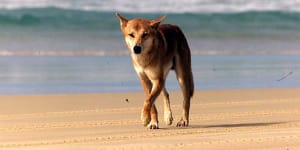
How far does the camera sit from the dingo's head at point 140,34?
8406 mm

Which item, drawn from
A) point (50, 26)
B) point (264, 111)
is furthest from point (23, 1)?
point (264, 111)

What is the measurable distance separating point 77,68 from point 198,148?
38.3 feet

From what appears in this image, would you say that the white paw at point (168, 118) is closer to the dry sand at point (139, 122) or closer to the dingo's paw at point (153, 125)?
the dry sand at point (139, 122)

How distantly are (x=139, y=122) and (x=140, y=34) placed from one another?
1471 mm

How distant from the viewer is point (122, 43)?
25.8 meters

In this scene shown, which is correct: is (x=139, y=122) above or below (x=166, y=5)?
above

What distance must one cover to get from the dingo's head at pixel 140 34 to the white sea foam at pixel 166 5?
25201 millimetres

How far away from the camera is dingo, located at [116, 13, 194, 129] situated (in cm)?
849

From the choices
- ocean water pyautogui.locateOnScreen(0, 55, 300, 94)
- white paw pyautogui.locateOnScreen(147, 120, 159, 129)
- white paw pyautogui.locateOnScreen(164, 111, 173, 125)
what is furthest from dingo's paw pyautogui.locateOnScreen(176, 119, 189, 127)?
ocean water pyautogui.locateOnScreen(0, 55, 300, 94)

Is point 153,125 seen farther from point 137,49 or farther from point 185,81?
point 137,49

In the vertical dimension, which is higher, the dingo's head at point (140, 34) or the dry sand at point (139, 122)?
the dingo's head at point (140, 34)

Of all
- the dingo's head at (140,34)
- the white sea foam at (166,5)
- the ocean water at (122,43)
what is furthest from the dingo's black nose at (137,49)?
the white sea foam at (166,5)

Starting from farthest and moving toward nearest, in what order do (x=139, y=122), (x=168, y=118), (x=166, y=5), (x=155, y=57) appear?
(x=166, y=5)
(x=139, y=122)
(x=168, y=118)
(x=155, y=57)

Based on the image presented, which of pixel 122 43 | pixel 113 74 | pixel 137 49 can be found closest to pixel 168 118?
pixel 137 49
